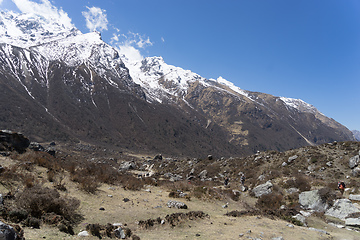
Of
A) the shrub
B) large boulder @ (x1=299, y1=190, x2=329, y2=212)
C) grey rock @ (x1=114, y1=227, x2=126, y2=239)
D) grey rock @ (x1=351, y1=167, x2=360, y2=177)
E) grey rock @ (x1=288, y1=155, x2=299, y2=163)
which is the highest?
grey rock @ (x1=288, y1=155, x2=299, y2=163)

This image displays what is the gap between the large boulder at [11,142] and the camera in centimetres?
1609

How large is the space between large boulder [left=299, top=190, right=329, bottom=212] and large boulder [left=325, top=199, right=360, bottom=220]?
1.61 ft

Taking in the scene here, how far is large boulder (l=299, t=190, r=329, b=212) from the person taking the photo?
47.4 ft

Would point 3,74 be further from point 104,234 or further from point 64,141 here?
point 104,234

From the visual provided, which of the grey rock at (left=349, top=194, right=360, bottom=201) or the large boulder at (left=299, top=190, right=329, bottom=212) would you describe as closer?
the large boulder at (left=299, top=190, right=329, bottom=212)

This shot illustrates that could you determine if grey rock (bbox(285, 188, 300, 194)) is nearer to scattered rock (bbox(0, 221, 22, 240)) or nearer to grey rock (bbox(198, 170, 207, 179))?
grey rock (bbox(198, 170, 207, 179))

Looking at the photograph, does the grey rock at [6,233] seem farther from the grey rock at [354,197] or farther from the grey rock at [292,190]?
the grey rock at [292,190]

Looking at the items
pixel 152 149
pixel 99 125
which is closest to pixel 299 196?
pixel 152 149

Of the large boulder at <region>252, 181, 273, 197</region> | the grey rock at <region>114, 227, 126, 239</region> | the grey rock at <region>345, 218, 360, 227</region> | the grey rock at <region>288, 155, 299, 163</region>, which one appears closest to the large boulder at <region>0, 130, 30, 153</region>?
the grey rock at <region>114, 227, 126, 239</region>

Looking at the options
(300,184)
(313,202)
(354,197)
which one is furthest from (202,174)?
(354,197)

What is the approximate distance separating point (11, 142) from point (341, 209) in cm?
2591

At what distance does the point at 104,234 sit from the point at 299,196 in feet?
52.6

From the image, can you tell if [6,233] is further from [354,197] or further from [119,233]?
[354,197]

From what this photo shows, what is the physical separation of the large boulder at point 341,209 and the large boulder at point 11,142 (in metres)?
24.6
